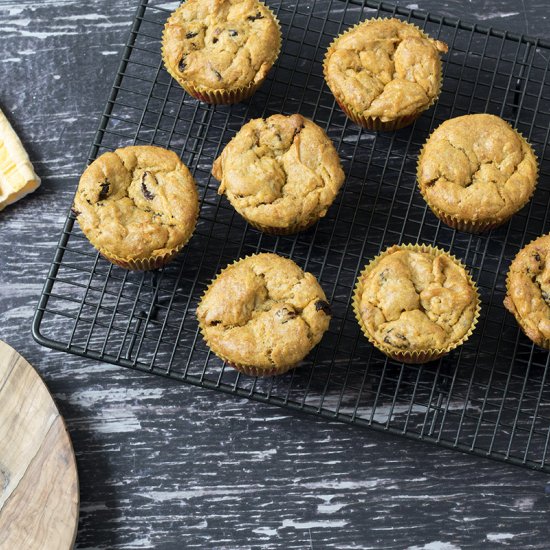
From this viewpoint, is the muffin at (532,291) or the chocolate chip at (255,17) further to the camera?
the chocolate chip at (255,17)

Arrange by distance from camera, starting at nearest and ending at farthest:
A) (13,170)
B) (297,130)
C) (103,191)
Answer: (103,191)
(297,130)
(13,170)

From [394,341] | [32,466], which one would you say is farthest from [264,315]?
[32,466]

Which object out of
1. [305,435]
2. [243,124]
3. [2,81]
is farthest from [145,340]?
[2,81]

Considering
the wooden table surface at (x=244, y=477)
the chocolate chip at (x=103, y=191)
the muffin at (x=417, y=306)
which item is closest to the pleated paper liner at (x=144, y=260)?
the chocolate chip at (x=103, y=191)

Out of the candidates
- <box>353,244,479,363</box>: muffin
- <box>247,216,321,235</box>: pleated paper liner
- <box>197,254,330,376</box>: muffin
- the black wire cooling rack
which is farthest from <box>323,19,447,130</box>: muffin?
<box>197,254,330,376</box>: muffin

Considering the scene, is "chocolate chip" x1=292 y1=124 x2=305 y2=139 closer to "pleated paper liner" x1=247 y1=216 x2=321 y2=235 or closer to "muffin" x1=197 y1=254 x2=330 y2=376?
"pleated paper liner" x1=247 y1=216 x2=321 y2=235

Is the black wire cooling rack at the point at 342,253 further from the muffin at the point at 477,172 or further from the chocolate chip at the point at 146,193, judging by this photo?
the chocolate chip at the point at 146,193

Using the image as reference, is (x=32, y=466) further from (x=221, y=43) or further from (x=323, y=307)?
(x=221, y=43)

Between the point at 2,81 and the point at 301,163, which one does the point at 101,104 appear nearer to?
the point at 2,81
